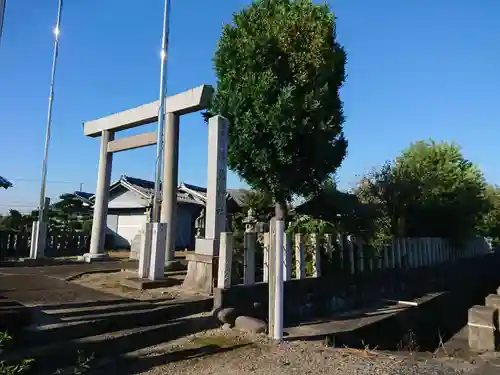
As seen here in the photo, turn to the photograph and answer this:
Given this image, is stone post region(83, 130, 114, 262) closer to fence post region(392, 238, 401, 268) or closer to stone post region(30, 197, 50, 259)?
stone post region(30, 197, 50, 259)

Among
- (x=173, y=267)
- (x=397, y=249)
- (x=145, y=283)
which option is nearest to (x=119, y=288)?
(x=145, y=283)

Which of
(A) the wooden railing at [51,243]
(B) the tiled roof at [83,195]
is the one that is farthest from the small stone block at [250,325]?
(B) the tiled roof at [83,195]

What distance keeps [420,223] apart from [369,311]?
9.06m

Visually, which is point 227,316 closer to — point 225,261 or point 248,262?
point 225,261

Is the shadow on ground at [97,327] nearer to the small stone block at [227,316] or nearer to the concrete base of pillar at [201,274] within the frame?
the small stone block at [227,316]

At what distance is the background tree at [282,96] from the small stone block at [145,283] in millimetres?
4445

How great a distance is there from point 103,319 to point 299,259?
4.57 m

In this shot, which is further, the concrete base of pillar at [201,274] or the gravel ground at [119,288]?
the concrete base of pillar at [201,274]

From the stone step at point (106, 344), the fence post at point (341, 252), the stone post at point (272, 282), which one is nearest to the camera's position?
the stone step at point (106, 344)

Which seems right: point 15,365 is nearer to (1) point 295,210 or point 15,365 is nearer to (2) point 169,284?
(2) point 169,284

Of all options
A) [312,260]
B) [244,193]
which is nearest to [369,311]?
[312,260]

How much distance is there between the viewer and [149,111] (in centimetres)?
1235

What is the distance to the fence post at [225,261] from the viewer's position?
7320 mm

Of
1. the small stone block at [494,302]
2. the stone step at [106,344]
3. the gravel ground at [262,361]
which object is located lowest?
the gravel ground at [262,361]
